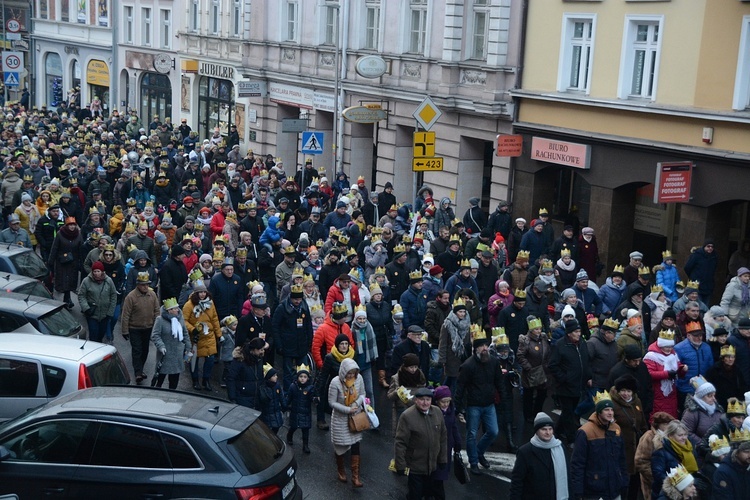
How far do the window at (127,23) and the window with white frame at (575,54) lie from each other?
96.3 ft

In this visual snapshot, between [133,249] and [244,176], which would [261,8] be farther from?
[133,249]

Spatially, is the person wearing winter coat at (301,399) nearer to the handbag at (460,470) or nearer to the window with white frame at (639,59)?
the handbag at (460,470)

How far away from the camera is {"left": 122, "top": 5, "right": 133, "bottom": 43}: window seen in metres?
49.1

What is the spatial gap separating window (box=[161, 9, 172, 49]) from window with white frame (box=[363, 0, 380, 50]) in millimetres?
15735

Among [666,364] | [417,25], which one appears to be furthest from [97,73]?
[666,364]

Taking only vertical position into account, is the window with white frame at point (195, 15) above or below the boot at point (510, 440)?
above

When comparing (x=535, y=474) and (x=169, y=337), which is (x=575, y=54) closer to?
(x=169, y=337)

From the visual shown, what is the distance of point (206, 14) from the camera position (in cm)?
4228

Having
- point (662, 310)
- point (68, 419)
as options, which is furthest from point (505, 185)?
point (68, 419)

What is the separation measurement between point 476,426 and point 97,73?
143ft

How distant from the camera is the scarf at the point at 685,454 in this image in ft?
34.4

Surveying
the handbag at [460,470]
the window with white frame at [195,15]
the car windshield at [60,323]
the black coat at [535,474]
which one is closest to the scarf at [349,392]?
the handbag at [460,470]

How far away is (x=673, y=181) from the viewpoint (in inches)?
814

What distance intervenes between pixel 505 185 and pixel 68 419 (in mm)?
18059
